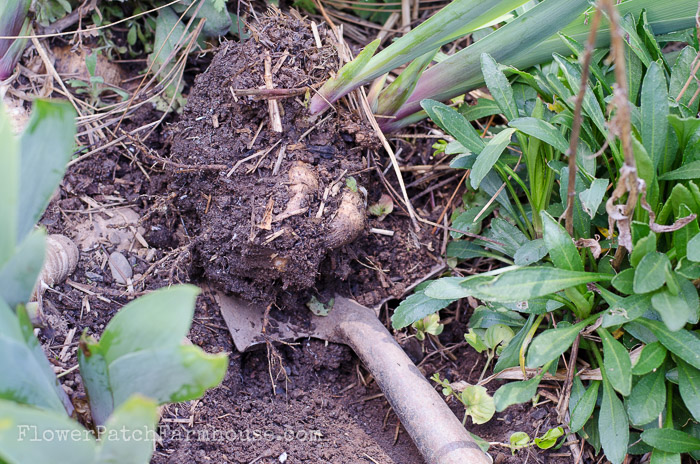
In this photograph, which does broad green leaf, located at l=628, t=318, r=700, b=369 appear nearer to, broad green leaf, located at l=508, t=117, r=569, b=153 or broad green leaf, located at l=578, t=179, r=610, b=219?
broad green leaf, located at l=578, t=179, r=610, b=219

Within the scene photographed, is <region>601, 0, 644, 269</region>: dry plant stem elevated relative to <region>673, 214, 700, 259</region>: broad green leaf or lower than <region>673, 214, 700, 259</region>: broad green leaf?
elevated

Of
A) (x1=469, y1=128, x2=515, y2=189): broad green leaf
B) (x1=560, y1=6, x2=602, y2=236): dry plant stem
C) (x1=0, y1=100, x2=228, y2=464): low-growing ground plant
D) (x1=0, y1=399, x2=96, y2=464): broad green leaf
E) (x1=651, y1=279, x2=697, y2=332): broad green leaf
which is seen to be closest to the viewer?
(x1=0, y1=399, x2=96, y2=464): broad green leaf

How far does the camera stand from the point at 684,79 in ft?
4.79

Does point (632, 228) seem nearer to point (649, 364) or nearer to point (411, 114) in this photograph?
point (649, 364)

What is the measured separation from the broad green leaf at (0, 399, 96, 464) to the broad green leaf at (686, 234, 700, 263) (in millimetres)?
1204

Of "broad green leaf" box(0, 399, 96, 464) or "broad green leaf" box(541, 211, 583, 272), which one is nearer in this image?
"broad green leaf" box(0, 399, 96, 464)

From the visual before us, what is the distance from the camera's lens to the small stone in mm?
1552

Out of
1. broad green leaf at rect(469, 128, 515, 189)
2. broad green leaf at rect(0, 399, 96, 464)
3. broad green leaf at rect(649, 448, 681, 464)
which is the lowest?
broad green leaf at rect(649, 448, 681, 464)

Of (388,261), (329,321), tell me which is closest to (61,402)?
(329,321)

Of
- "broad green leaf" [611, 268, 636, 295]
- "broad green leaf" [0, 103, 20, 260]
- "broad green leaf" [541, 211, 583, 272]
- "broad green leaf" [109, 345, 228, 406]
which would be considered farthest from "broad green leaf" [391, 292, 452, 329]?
"broad green leaf" [0, 103, 20, 260]

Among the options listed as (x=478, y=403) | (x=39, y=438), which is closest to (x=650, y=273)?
(x=478, y=403)

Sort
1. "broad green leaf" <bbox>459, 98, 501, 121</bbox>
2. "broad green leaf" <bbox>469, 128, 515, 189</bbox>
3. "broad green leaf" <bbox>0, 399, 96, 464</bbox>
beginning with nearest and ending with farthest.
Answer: "broad green leaf" <bbox>0, 399, 96, 464</bbox>, "broad green leaf" <bbox>469, 128, 515, 189</bbox>, "broad green leaf" <bbox>459, 98, 501, 121</bbox>

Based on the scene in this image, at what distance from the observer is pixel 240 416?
4.69ft

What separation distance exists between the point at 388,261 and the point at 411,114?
49 centimetres
